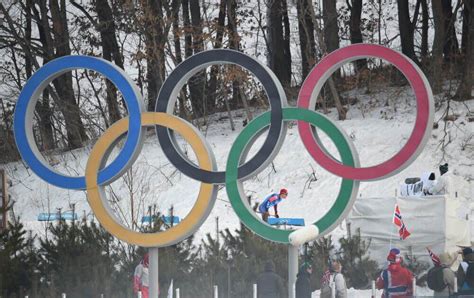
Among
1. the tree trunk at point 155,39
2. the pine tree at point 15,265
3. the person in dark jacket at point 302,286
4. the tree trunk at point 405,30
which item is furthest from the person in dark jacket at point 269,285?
the tree trunk at point 405,30

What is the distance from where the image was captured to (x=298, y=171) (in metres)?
29.7

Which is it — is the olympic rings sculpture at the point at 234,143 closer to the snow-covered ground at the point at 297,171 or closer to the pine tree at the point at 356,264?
the pine tree at the point at 356,264

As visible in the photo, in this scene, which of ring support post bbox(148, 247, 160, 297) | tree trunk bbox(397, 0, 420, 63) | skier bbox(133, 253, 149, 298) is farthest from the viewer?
tree trunk bbox(397, 0, 420, 63)

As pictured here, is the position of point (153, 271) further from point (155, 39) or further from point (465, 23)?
point (465, 23)

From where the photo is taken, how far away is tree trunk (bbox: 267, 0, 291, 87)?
124 ft

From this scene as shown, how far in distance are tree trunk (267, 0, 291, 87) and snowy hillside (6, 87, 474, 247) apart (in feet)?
12.5

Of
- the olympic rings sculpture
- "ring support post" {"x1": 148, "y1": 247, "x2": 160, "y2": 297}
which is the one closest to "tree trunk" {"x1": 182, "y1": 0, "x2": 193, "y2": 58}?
the olympic rings sculpture

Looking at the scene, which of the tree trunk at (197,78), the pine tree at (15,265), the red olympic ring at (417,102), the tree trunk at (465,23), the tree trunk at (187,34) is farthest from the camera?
the tree trunk at (197,78)

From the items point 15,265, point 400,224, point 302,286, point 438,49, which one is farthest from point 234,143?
point 438,49

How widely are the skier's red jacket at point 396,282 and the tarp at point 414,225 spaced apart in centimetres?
377

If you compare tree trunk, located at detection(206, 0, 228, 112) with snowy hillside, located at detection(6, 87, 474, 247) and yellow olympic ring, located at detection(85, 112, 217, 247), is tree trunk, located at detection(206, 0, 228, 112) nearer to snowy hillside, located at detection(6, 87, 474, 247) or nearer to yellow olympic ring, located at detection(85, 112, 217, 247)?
snowy hillside, located at detection(6, 87, 474, 247)

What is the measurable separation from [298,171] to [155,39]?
25.7 feet

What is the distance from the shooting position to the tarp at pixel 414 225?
Result: 2198cm

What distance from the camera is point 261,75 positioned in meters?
16.2
